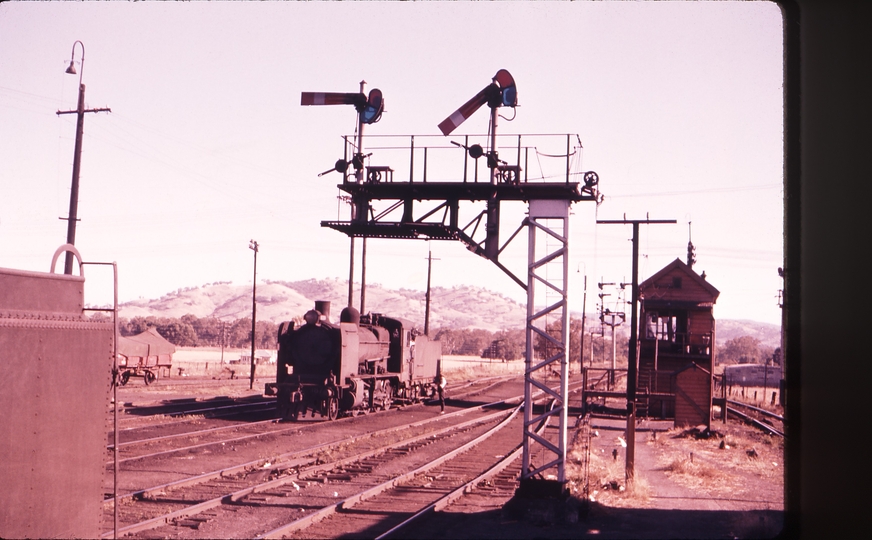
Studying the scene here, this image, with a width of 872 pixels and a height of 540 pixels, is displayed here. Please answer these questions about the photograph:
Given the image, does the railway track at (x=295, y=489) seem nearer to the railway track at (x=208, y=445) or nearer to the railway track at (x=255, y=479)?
the railway track at (x=255, y=479)

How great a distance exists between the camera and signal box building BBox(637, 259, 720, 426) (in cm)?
2698

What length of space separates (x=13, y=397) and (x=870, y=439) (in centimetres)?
877

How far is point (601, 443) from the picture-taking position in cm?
2164

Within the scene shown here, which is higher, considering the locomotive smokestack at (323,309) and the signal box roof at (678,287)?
the signal box roof at (678,287)

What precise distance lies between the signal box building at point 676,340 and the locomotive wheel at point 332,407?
11.0m

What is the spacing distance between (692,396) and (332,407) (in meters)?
12.7

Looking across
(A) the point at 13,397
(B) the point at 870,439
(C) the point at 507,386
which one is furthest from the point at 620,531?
(C) the point at 507,386

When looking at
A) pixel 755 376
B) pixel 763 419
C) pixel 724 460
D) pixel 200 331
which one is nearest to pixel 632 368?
pixel 724 460

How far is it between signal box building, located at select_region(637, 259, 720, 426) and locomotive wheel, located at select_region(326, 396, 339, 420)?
1098 cm

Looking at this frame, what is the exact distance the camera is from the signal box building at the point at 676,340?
2698 centimetres

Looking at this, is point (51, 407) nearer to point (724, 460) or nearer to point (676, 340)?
point (724, 460)

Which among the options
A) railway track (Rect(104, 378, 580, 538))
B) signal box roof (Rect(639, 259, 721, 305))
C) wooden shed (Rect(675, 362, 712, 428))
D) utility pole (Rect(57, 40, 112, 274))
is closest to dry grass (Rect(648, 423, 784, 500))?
wooden shed (Rect(675, 362, 712, 428))

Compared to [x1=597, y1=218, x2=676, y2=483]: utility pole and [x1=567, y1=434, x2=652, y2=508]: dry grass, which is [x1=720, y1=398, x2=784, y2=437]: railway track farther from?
[x1=597, y1=218, x2=676, y2=483]: utility pole

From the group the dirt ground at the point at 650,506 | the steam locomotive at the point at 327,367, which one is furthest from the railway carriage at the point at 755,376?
the dirt ground at the point at 650,506
